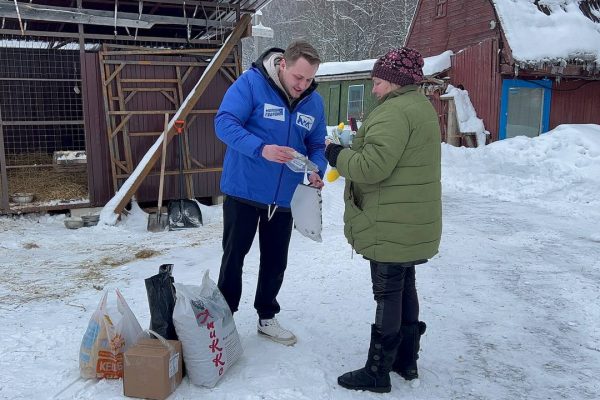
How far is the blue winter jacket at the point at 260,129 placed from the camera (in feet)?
9.51

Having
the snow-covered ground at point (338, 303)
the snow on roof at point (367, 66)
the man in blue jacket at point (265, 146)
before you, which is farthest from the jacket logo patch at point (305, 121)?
the snow on roof at point (367, 66)

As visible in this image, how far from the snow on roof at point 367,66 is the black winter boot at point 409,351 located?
44.3 ft

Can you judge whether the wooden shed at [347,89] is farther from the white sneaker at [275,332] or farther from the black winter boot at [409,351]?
the black winter boot at [409,351]

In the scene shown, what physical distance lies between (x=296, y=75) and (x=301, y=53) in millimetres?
123

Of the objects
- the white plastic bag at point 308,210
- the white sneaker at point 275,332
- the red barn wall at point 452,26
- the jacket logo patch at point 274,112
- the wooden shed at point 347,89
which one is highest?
the red barn wall at point 452,26

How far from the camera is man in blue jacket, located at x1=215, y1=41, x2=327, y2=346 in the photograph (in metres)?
2.88

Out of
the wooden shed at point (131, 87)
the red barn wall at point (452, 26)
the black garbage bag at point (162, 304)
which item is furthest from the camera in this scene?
the red barn wall at point (452, 26)

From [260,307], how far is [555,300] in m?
2.51

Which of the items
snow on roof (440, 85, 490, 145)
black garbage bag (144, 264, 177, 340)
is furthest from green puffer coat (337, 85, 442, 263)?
snow on roof (440, 85, 490, 145)

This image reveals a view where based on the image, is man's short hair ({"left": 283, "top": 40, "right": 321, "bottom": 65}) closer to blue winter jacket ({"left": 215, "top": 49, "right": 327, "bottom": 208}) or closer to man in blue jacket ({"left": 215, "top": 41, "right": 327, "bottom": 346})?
man in blue jacket ({"left": 215, "top": 41, "right": 327, "bottom": 346})

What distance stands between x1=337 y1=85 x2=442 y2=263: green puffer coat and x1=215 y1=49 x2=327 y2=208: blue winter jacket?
1.76 feet

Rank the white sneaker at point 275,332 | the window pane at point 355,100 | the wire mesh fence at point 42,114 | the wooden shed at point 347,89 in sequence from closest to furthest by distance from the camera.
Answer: the white sneaker at point 275,332 < the wire mesh fence at point 42,114 < the wooden shed at point 347,89 < the window pane at point 355,100

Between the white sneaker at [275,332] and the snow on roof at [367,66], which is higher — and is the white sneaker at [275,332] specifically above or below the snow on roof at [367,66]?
below

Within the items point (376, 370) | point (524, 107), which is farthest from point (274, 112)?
point (524, 107)
